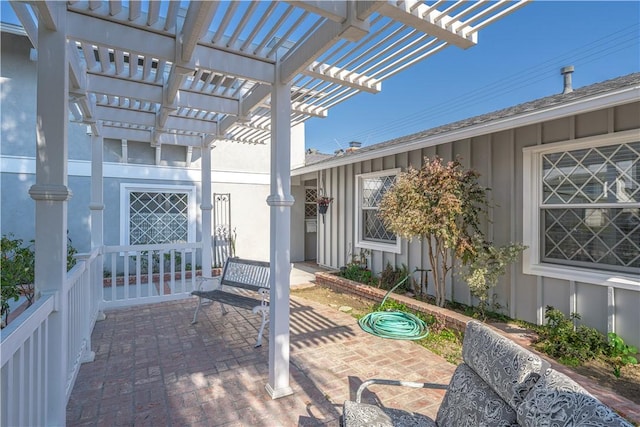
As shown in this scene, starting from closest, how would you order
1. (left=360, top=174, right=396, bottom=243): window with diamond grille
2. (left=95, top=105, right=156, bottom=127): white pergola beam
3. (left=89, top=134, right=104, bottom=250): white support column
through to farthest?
(left=95, top=105, right=156, bottom=127): white pergola beam < (left=89, top=134, right=104, bottom=250): white support column < (left=360, top=174, right=396, bottom=243): window with diamond grille

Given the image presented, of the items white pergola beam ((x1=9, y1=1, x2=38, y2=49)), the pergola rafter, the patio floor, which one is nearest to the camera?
white pergola beam ((x1=9, y1=1, x2=38, y2=49))

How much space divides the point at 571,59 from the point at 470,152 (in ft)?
24.1

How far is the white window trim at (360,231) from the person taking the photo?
5.98 meters

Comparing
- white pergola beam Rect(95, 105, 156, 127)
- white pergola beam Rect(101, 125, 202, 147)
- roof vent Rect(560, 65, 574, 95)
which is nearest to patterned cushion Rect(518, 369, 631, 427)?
white pergola beam Rect(95, 105, 156, 127)

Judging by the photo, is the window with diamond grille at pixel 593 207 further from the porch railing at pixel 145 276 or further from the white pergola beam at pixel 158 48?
the porch railing at pixel 145 276

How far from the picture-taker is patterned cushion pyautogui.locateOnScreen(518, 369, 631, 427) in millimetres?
1036

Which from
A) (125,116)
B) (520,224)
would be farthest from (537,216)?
(125,116)

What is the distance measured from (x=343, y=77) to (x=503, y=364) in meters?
2.55

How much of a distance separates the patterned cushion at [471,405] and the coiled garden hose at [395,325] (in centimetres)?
210

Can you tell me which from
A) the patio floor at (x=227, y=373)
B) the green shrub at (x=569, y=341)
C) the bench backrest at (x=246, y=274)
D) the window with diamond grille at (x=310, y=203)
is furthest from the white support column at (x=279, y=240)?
the window with diamond grille at (x=310, y=203)

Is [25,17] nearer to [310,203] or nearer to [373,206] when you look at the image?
[373,206]

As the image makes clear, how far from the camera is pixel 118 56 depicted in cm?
287

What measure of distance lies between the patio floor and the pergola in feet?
1.10

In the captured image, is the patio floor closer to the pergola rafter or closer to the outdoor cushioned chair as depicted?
the outdoor cushioned chair
